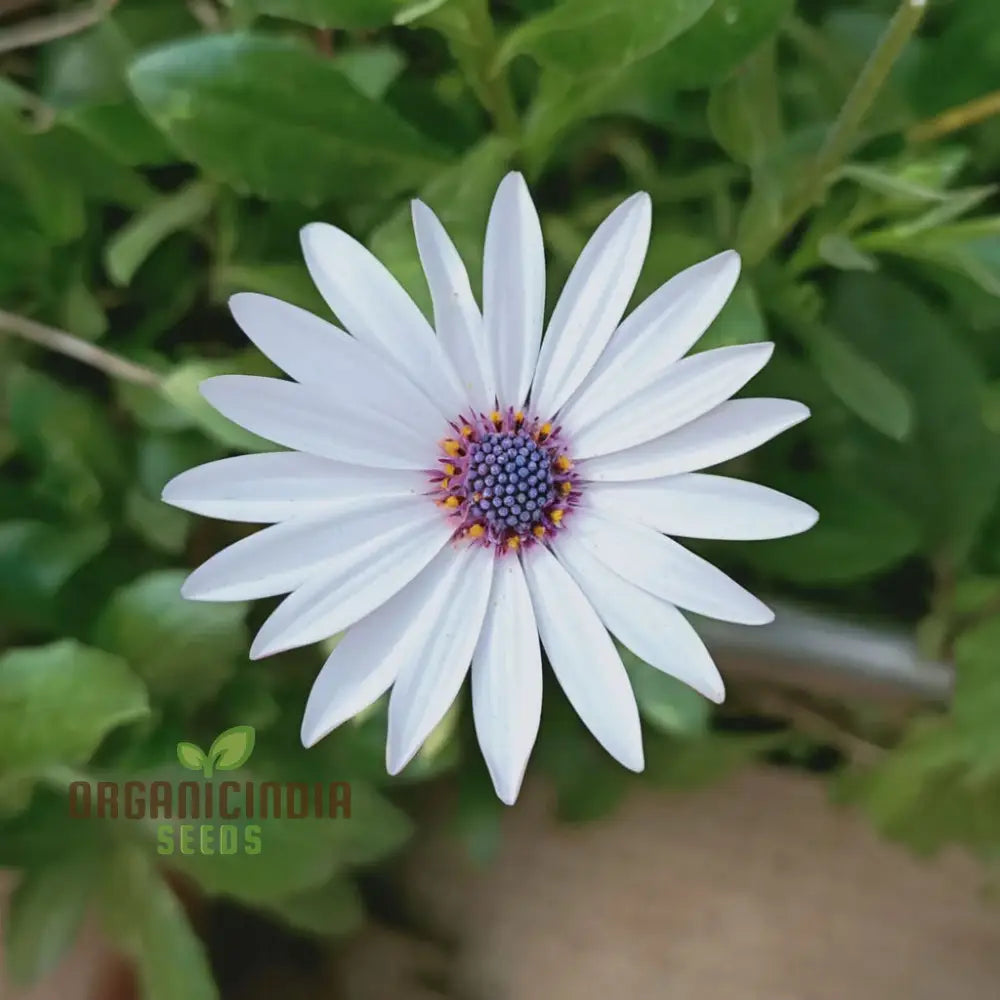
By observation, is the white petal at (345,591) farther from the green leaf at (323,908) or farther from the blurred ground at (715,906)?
the blurred ground at (715,906)

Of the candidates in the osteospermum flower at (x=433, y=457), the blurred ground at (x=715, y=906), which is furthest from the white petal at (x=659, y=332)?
the blurred ground at (x=715, y=906)

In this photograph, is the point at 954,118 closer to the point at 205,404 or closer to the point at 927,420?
the point at 927,420

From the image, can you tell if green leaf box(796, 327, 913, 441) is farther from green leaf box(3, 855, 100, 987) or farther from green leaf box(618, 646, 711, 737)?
green leaf box(3, 855, 100, 987)

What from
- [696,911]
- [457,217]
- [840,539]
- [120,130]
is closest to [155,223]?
[120,130]

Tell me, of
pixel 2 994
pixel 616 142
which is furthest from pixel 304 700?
pixel 616 142

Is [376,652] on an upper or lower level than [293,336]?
lower
